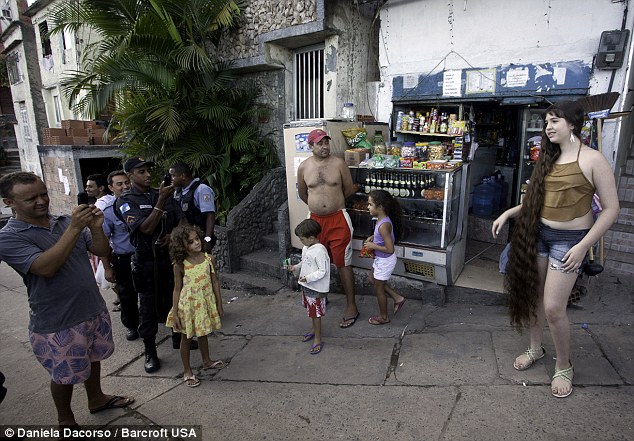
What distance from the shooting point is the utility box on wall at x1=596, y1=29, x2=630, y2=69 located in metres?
3.94

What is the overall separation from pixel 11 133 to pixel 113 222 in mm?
23250

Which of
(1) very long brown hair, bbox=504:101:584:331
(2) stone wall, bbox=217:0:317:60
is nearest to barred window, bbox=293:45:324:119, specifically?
A: (2) stone wall, bbox=217:0:317:60

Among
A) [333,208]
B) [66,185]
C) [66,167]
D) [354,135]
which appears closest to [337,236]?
[333,208]

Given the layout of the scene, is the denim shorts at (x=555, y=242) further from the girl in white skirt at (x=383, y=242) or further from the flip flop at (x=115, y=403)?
the flip flop at (x=115, y=403)

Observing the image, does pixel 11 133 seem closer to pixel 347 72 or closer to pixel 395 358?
pixel 347 72

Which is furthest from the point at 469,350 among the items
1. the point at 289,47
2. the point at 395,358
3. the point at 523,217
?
the point at 289,47

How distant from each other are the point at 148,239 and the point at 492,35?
182 inches

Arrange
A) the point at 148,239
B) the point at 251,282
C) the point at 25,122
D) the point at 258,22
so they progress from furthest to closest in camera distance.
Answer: the point at 25,122 → the point at 258,22 → the point at 251,282 → the point at 148,239

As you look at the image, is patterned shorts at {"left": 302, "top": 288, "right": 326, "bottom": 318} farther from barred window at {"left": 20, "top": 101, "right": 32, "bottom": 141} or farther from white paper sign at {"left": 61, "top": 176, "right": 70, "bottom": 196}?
barred window at {"left": 20, "top": 101, "right": 32, "bottom": 141}

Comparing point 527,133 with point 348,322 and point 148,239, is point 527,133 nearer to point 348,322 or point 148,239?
point 348,322

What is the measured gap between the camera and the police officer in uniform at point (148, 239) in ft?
11.4

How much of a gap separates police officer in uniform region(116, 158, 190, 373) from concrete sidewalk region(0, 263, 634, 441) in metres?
0.52

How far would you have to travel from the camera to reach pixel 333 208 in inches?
170

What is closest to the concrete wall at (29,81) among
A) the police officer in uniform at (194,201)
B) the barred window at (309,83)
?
the barred window at (309,83)
